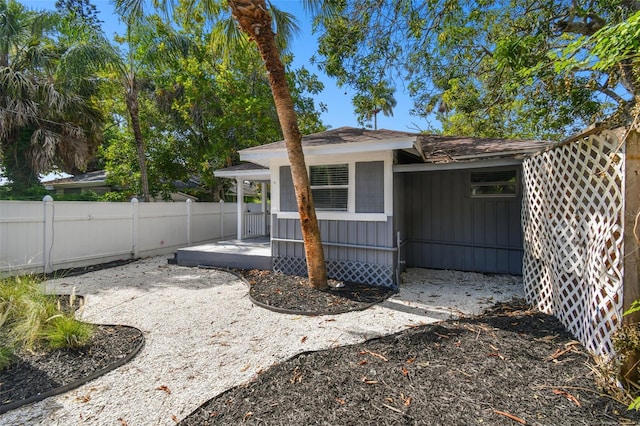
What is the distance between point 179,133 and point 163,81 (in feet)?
7.03

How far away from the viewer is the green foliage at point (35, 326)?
335 cm

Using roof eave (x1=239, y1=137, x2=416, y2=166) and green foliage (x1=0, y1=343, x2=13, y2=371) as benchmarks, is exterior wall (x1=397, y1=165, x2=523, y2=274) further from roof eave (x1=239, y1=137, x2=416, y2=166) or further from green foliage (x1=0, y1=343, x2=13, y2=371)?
green foliage (x1=0, y1=343, x2=13, y2=371)

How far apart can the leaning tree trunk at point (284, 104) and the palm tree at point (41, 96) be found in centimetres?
578

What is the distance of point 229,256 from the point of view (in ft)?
25.1

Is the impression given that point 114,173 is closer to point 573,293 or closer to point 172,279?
point 172,279

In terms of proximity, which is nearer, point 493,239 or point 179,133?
point 493,239

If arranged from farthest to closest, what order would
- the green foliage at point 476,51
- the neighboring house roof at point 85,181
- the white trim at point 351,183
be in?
the neighboring house roof at point 85,181 < the white trim at point 351,183 < the green foliage at point 476,51

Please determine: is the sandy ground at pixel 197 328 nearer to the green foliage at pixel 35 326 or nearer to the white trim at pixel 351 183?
the green foliage at pixel 35 326

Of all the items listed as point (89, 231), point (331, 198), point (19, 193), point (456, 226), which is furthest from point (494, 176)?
point (19, 193)

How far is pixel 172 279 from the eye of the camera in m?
6.85

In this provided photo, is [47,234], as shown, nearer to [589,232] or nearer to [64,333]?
[64,333]

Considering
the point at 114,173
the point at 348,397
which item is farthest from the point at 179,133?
the point at 348,397

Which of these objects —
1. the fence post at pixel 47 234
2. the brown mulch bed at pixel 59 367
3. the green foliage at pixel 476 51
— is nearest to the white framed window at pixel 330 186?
the green foliage at pixel 476 51

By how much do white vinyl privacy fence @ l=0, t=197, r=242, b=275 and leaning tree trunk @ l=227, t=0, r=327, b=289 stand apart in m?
5.11
